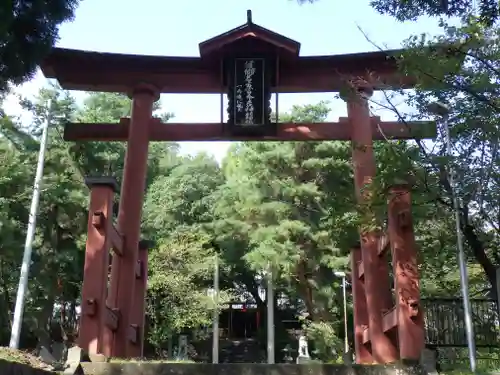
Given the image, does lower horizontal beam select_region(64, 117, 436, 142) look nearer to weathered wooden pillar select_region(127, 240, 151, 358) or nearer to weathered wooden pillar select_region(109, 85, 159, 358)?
weathered wooden pillar select_region(109, 85, 159, 358)

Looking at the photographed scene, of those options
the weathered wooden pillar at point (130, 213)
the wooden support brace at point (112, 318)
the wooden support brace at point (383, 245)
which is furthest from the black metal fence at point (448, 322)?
the wooden support brace at point (112, 318)

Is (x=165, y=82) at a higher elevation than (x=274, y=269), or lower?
higher

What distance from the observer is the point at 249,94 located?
10133 mm

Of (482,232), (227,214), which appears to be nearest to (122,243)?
(482,232)

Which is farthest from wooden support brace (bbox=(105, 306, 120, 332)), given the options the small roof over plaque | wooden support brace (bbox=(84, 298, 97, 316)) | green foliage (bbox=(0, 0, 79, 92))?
the small roof over plaque

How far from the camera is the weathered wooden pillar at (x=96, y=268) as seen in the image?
7.96 metres

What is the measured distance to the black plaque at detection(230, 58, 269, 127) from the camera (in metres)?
10.1

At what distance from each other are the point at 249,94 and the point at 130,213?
117 inches

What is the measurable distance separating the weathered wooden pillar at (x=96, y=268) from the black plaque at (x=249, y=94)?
2.77 meters

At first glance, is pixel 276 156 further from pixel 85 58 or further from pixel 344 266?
pixel 85 58

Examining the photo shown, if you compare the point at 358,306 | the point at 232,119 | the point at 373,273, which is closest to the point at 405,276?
the point at 373,273

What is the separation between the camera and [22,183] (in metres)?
19.5

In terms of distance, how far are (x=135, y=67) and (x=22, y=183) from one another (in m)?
11.0

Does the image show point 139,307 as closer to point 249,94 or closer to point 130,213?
point 130,213
